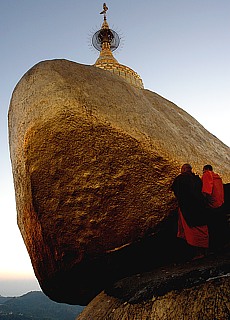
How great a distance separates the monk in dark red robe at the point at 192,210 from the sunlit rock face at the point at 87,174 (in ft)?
0.57

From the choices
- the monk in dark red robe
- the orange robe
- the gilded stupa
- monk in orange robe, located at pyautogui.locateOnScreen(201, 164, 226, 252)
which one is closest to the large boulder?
the monk in dark red robe

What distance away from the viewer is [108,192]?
3.97 metres

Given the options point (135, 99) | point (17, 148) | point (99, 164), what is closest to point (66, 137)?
point (99, 164)

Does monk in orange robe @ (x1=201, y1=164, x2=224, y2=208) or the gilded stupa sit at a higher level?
the gilded stupa

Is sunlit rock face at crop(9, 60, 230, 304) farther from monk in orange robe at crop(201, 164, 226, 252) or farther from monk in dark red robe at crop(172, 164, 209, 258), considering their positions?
monk in orange robe at crop(201, 164, 226, 252)

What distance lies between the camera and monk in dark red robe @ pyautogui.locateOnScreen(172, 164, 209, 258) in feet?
12.9

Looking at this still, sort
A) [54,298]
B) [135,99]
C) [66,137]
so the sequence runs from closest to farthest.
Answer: [66,137], [135,99], [54,298]

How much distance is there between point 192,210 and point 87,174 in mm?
1349

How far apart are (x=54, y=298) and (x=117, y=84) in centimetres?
350

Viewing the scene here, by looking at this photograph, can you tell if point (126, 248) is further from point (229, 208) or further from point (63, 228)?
point (229, 208)

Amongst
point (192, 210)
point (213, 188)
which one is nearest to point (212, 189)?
point (213, 188)

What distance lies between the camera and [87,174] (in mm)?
3908

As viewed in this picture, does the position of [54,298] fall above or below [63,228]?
below

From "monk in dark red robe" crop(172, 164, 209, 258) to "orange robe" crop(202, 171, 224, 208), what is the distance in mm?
123
